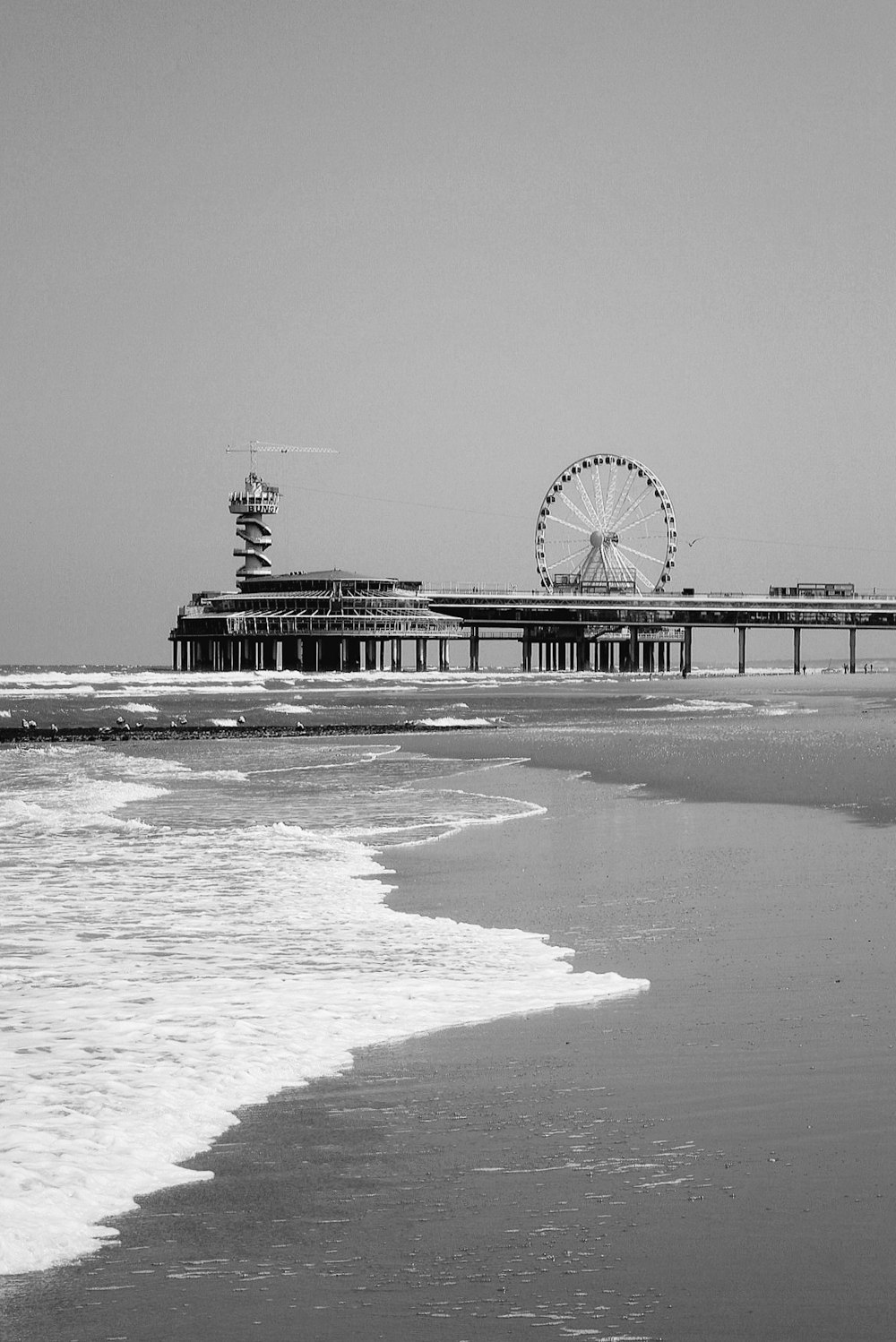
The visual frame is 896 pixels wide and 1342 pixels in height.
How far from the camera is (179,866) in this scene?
1482 cm

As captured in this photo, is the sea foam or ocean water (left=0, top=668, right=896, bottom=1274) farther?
ocean water (left=0, top=668, right=896, bottom=1274)

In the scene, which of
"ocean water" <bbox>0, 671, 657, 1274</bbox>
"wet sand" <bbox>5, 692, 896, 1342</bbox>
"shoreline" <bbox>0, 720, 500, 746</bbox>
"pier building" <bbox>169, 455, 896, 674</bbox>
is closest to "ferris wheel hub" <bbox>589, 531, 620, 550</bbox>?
"pier building" <bbox>169, 455, 896, 674</bbox>

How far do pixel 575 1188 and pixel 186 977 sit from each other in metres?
4.36

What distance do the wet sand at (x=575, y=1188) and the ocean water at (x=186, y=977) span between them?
26cm

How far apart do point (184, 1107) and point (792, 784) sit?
17617mm

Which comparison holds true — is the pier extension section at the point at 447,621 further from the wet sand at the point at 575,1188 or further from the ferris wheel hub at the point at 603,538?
the wet sand at the point at 575,1188

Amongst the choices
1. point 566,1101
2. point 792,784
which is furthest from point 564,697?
point 566,1101

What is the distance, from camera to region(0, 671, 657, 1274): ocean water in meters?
Result: 6.11

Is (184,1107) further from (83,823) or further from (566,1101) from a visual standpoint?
(83,823)

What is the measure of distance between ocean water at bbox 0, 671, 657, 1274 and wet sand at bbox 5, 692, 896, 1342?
26 centimetres

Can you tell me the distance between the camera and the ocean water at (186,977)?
6.11 m

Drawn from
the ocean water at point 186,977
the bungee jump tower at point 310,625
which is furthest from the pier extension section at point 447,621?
the ocean water at point 186,977

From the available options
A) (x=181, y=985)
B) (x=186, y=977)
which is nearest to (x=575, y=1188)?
(x=181, y=985)

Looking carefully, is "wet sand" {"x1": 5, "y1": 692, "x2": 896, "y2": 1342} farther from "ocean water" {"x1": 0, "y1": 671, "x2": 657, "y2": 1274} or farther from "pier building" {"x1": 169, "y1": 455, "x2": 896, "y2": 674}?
"pier building" {"x1": 169, "y1": 455, "x2": 896, "y2": 674}
